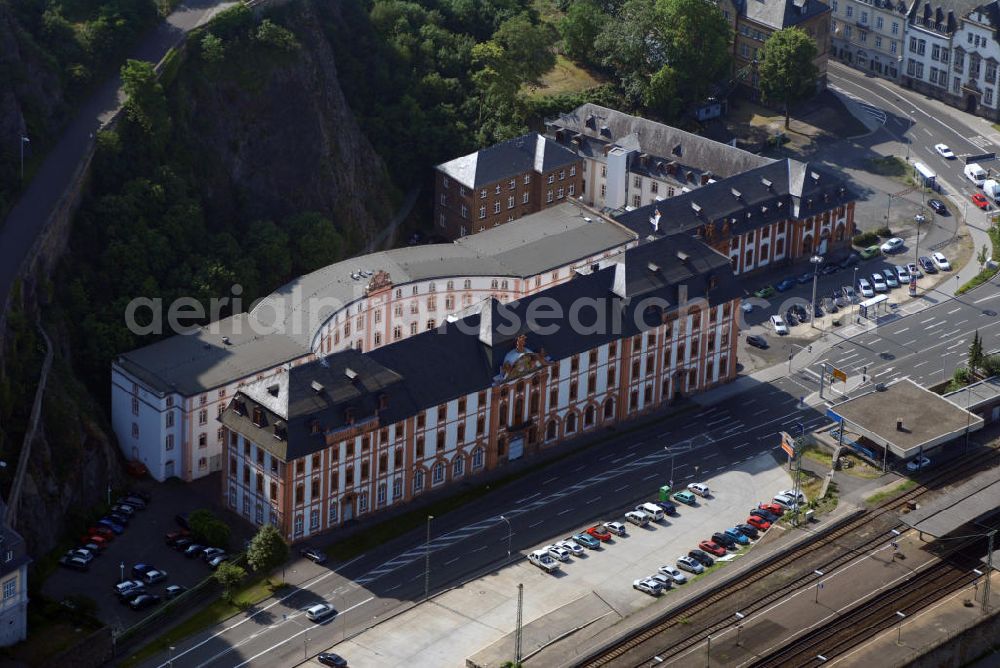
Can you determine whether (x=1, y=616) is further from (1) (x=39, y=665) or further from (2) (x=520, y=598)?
(2) (x=520, y=598)

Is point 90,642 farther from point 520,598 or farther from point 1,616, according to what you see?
point 520,598

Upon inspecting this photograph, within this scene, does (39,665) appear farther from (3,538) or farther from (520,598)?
(520,598)

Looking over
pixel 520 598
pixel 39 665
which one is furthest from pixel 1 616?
pixel 520 598

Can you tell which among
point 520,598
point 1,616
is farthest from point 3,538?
point 520,598

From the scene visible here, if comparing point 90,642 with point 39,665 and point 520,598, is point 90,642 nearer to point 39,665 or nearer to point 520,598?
point 39,665

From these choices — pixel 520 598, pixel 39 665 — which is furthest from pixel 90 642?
pixel 520 598
